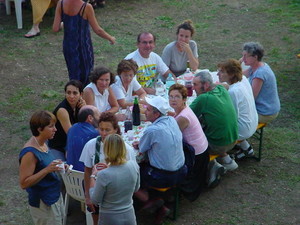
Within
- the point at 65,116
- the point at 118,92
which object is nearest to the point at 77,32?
the point at 118,92

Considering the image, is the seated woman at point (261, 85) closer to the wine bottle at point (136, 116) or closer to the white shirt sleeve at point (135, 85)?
the white shirt sleeve at point (135, 85)

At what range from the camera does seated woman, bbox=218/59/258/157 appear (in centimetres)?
593

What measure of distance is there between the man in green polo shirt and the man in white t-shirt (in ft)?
3.55

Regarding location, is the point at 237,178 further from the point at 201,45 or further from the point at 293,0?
the point at 293,0

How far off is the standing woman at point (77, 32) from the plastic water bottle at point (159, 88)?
1.00m

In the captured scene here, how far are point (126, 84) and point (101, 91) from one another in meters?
0.44

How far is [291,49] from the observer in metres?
10.1

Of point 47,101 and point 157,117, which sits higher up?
point 157,117

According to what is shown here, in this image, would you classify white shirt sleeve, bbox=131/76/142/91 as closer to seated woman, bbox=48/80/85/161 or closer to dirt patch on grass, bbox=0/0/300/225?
seated woman, bbox=48/80/85/161

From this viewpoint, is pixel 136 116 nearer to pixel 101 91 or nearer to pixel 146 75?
pixel 101 91

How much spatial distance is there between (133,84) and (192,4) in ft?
22.7

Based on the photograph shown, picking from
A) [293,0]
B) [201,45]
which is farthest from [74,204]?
[293,0]

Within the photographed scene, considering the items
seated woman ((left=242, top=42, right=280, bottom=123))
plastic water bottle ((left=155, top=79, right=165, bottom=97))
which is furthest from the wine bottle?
seated woman ((left=242, top=42, right=280, bottom=123))

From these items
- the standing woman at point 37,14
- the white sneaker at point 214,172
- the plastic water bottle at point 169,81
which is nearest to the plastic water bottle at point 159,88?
the plastic water bottle at point 169,81
